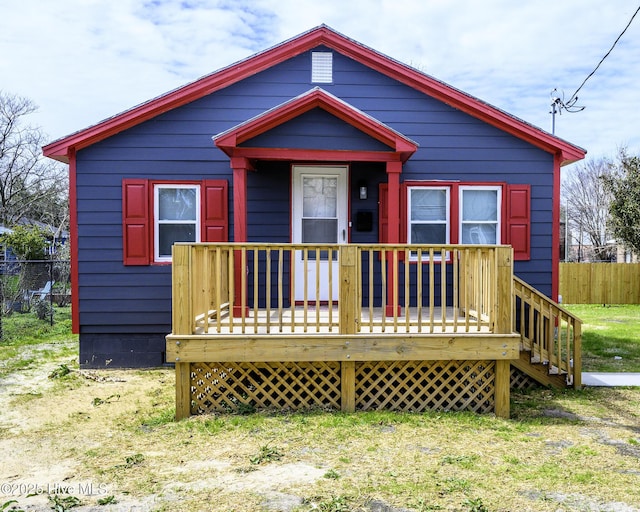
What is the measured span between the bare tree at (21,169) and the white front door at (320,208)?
2056 cm

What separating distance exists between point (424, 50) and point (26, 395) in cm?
1834

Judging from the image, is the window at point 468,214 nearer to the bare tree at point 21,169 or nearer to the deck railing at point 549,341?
the deck railing at point 549,341

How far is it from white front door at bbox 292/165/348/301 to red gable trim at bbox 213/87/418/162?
1124 mm

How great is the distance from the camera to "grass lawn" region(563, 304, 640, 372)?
7.68 m

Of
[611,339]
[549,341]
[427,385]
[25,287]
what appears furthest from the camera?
[25,287]

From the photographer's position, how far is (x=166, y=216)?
7.48 m

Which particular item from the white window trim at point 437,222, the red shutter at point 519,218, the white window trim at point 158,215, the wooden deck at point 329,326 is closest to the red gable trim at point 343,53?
the red shutter at point 519,218

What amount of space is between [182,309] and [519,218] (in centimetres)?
509

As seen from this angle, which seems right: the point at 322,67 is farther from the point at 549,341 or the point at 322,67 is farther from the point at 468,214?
the point at 549,341

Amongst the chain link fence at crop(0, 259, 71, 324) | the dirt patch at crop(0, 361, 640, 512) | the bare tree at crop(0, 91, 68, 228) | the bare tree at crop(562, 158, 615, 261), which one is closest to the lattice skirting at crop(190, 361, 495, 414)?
the dirt patch at crop(0, 361, 640, 512)

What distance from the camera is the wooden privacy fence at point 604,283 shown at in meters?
17.1

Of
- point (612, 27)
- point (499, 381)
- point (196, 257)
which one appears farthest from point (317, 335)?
point (612, 27)

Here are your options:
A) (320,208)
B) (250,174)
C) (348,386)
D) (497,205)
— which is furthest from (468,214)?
(348,386)

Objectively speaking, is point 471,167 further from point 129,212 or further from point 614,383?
point 129,212
